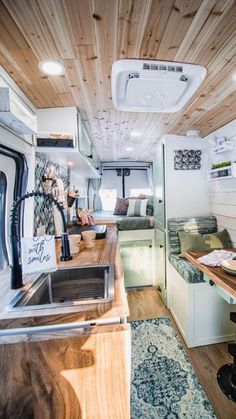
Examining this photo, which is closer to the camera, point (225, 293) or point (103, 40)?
point (103, 40)

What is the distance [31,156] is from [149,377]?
1954 millimetres

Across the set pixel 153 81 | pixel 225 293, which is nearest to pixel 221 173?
pixel 225 293

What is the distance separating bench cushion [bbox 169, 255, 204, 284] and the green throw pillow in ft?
0.39

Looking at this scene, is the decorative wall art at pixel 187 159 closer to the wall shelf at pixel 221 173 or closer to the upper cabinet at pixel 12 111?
the wall shelf at pixel 221 173

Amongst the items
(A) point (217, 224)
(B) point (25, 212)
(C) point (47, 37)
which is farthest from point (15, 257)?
(A) point (217, 224)

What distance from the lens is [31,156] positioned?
5.19 feet

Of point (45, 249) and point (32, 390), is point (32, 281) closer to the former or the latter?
point (45, 249)

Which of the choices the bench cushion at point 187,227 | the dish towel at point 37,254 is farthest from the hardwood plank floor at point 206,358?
the dish towel at point 37,254

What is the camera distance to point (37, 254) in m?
1.12

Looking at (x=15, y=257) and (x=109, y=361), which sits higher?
(x=15, y=257)

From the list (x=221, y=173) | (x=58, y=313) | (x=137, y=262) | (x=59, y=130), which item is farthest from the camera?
(x=137, y=262)

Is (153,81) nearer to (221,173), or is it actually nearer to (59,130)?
(59,130)

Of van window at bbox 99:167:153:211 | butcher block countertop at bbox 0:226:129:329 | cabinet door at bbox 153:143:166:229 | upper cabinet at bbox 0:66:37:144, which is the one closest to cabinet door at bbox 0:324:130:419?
butcher block countertop at bbox 0:226:129:329

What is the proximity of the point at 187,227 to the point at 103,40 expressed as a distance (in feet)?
7.00
